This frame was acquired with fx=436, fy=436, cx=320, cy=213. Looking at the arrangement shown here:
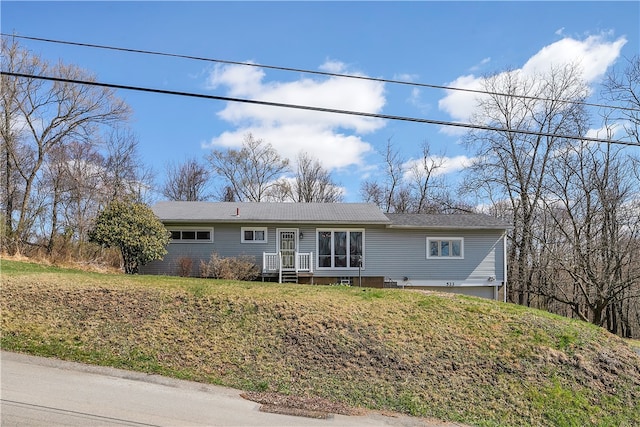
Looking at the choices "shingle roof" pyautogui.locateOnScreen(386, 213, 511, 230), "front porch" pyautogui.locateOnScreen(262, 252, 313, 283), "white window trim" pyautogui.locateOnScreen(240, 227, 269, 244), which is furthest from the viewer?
"shingle roof" pyautogui.locateOnScreen(386, 213, 511, 230)

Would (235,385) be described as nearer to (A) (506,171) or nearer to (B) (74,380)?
(B) (74,380)

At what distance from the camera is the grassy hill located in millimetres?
7074

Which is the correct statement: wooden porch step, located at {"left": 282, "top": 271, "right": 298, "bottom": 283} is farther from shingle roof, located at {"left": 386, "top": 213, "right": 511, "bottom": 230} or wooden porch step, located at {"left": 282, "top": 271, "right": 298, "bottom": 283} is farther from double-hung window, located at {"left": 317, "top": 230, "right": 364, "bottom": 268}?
shingle roof, located at {"left": 386, "top": 213, "right": 511, "bottom": 230}

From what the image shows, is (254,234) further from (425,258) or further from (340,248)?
(425,258)

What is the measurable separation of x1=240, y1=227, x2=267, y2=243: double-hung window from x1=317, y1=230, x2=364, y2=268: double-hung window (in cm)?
237

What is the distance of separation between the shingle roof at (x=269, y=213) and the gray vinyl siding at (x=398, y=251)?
0.40 meters

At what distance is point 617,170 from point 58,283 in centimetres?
2608

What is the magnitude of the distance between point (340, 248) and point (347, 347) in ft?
35.4

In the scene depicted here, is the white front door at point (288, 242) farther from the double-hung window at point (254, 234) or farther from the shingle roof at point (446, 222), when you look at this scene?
the shingle roof at point (446, 222)

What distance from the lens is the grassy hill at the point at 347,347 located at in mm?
7074

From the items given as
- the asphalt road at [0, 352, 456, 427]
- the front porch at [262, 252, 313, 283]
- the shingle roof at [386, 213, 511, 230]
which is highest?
the shingle roof at [386, 213, 511, 230]

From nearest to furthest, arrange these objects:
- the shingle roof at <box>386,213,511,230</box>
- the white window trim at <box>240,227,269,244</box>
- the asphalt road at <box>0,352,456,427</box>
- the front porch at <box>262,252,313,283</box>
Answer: the asphalt road at <box>0,352,456,427</box>, the front porch at <box>262,252,313,283</box>, the white window trim at <box>240,227,269,244</box>, the shingle roof at <box>386,213,511,230</box>

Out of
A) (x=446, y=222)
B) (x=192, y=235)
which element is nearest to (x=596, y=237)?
(x=446, y=222)

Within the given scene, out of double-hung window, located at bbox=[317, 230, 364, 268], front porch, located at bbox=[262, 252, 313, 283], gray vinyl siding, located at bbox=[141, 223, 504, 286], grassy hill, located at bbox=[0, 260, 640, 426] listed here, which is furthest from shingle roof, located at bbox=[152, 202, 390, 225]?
grassy hill, located at bbox=[0, 260, 640, 426]
